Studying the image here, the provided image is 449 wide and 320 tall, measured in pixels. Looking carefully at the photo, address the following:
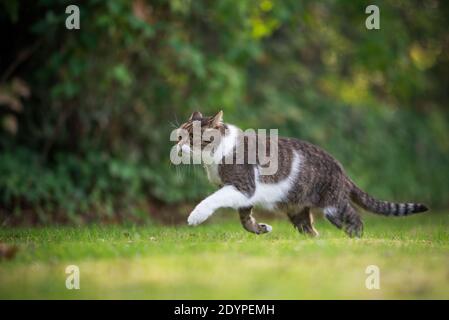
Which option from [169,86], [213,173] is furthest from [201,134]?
[169,86]

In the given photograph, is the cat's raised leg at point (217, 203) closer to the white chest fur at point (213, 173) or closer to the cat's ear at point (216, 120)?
the white chest fur at point (213, 173)

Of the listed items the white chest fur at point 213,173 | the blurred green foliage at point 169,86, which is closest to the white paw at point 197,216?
the white chest fur at point 213,173

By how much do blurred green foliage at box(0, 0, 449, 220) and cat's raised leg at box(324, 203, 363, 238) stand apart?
4624 millimetres

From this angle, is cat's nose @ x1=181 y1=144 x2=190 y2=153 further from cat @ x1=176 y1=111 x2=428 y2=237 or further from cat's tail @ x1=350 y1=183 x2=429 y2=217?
cat's tail @ x1=350 y1=183 x2=429 y2=217

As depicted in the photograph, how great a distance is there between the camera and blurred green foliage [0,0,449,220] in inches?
486

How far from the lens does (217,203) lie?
294 inches

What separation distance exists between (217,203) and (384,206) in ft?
7.30

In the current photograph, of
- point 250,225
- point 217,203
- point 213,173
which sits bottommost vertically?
point 250,225

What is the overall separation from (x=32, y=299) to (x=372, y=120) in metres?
13.9

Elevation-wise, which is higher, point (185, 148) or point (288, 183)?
point (185, 148)

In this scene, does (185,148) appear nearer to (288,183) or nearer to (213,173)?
(213,173)

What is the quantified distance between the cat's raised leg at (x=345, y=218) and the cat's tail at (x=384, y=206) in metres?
0.32

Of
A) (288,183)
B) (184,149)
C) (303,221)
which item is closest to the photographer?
(184,149)

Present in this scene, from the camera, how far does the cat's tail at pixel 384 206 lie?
25.9ft
